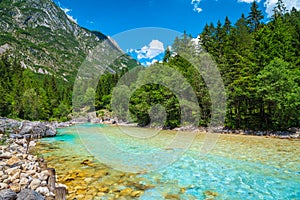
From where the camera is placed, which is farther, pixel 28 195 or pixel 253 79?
pixel 253 79

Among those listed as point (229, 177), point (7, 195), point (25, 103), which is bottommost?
point (229, 177)

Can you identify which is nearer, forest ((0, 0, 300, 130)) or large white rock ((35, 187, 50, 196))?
large white rock ((35, 187, 50, 196))

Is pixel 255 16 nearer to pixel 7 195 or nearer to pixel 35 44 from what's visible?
pixel 7 195

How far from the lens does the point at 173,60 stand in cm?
3588

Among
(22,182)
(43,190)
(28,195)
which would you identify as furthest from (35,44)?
(28,195)

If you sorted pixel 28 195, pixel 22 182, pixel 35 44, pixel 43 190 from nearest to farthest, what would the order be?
pixel 28 195 < pixel 43 190 < pixel 22 182 < pixel 35 44

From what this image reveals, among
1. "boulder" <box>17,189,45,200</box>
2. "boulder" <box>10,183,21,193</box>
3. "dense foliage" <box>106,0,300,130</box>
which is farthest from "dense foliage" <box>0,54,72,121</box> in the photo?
"boulder" <box>17,189,45,200</box>

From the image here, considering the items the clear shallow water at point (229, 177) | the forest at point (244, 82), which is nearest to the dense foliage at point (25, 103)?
the forest at point (244, 82)

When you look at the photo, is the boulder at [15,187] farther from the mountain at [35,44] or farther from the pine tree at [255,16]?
the mountain at [35,44]

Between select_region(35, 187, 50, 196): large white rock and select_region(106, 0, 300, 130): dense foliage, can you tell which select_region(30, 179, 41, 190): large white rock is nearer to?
select_region(35, 187, 50, 196): large white rock

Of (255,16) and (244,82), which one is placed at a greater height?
(255,16)

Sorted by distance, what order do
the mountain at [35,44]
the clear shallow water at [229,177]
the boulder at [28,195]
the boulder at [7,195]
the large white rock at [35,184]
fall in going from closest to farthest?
the boulder at [7,195] → the boulder at [28,195] → the large white rock at [35,184] → the clear shallow water at [229,177] → the mountain at [35,44]

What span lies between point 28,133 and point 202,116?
19947 mm

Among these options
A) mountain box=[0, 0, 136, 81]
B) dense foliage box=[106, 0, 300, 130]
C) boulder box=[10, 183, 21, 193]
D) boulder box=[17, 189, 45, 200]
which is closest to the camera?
boulder box=[17, 189, 45, 200]
